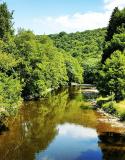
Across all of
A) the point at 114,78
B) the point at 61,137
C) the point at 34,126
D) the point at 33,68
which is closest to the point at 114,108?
the point at 114,78

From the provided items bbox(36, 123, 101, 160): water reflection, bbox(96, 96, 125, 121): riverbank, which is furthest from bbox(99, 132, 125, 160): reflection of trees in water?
bbox(96, 96, 125, 121): riverbank

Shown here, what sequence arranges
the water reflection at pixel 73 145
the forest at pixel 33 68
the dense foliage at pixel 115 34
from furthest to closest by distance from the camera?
the dense foliage at pixel 115 34 → the forest at pixel 33 68 → the water reflection at pixel 73 145

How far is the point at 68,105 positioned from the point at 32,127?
88.6 ft

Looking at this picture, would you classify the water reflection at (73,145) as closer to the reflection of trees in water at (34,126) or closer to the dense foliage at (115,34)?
the reflection of trees in water at (34,126)

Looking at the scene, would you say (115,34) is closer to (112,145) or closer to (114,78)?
(114,78)

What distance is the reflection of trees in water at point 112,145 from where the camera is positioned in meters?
40.4

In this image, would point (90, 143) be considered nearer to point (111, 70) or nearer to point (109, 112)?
point (109, 112)

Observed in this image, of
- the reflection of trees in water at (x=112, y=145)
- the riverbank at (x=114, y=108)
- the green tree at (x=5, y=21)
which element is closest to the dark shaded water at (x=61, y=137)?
the reflection of trees in water at (x=112, y=145)

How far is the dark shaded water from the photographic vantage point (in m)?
41.5

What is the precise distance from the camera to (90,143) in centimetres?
4731

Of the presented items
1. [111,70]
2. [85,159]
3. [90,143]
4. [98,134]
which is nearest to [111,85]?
[111,70]

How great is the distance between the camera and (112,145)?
44.8m

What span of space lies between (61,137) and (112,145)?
8.45m

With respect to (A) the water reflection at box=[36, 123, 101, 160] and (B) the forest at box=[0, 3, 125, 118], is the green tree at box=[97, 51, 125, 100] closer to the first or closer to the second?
(B) the forest at box=[0, 3, 125, 118]
